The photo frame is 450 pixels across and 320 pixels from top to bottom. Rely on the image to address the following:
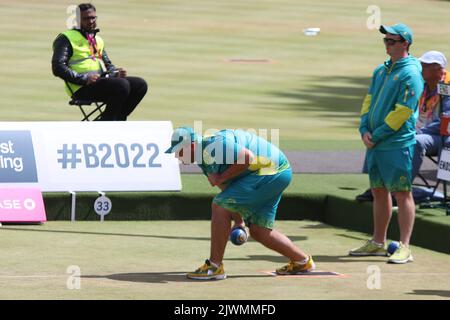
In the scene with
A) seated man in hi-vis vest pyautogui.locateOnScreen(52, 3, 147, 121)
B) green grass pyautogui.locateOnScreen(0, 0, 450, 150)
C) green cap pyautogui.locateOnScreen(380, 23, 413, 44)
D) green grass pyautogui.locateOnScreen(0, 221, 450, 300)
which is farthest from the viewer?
green grass pyautogui.locateOnScreen(0, 0, 450, 150)

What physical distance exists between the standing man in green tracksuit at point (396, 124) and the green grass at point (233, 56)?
20.9ft

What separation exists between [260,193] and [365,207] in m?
2.82

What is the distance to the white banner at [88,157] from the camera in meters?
13.2

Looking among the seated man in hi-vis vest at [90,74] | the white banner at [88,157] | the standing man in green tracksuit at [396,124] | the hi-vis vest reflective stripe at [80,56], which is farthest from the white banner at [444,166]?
the hi-vis vest reflective stripe at [80,56]

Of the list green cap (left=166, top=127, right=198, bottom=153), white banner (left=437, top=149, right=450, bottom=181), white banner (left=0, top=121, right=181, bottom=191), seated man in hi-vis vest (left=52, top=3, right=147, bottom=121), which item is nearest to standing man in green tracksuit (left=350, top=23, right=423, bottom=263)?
white banner (left=437, top=149, right=450, bottom=181)

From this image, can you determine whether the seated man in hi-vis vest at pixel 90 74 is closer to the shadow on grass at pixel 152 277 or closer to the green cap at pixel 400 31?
the green cap at pixel 400 31

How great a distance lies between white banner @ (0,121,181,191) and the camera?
43.2ft

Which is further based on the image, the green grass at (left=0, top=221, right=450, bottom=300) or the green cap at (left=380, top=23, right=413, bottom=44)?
the green cap at (left=380, top=23, right=413, bottom=44)

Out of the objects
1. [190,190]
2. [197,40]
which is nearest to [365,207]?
[190,190]

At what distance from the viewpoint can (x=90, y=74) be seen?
1448cm

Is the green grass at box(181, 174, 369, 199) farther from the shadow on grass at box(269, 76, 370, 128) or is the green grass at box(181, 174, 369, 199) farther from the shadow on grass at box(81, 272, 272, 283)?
the shadow on grass at box(269, 76, 370, 128)

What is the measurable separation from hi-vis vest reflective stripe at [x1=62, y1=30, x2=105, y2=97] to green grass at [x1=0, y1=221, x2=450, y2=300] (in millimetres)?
1989

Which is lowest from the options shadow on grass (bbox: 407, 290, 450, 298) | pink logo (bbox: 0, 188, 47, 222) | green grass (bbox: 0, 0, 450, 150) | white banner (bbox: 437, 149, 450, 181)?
green grass (bbox: 0, 0, 450, 150)

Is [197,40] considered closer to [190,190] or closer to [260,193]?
[190,190]
